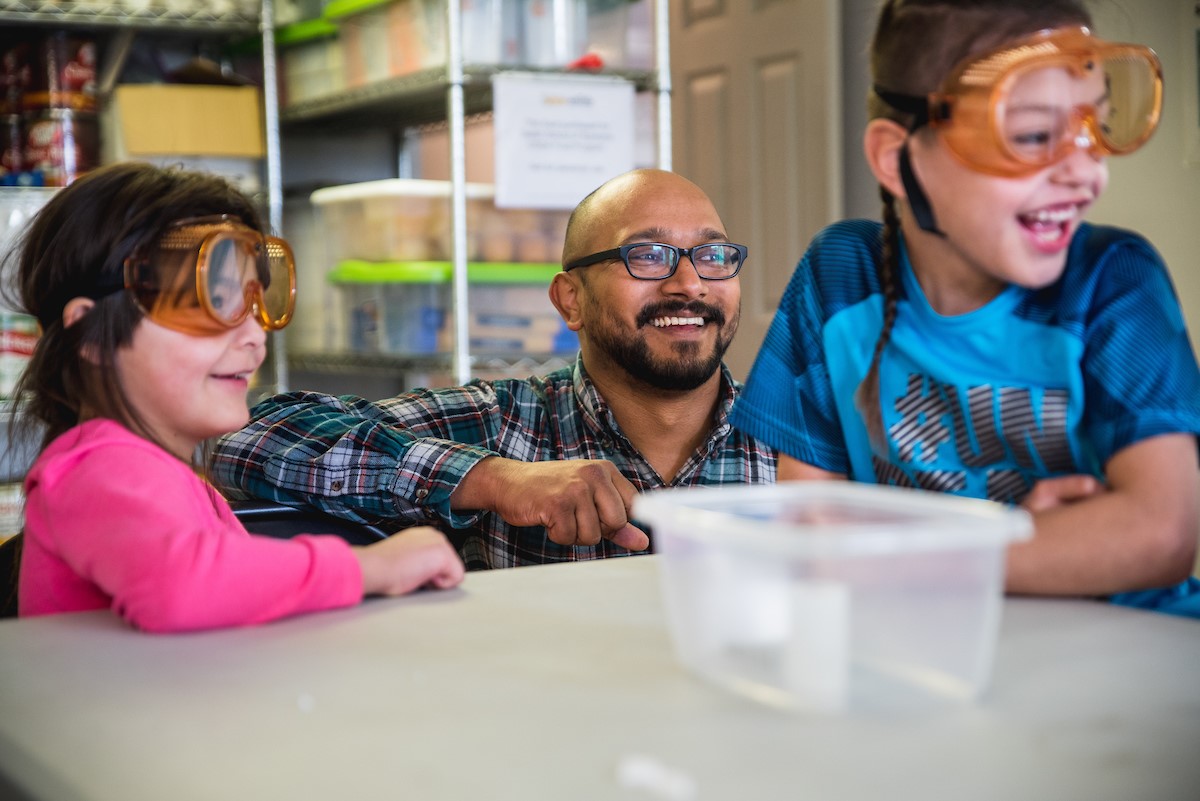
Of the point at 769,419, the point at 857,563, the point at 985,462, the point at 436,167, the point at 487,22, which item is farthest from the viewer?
the point at 436,167

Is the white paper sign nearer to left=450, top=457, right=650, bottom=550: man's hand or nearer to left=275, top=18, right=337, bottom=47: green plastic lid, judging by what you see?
left=275, top=18, right=337, bottom=47: green plastic lid

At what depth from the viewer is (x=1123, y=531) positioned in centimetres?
88

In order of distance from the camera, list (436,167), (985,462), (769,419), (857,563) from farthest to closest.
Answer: (436,167) < (769,419) < (985,462) < (857,563)

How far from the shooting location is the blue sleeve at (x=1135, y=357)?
91 centimetres

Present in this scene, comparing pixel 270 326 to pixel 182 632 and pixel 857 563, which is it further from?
pixel 857 563

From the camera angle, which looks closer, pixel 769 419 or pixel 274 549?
pixel 274 549

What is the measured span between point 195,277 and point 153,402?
0.42ft

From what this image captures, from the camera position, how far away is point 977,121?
90 cm

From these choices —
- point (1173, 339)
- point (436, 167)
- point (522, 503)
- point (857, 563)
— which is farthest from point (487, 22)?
point (857, 563)

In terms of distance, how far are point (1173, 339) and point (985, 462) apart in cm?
17

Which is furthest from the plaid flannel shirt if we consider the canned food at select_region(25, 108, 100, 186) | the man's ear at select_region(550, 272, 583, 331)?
the canned food at select_region(25, 108, 100, 186)

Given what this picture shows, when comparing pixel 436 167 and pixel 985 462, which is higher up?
pixel 436 167

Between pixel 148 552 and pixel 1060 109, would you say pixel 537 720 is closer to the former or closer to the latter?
pixel 148 552

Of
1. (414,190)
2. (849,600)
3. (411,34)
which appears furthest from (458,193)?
(849,600)
